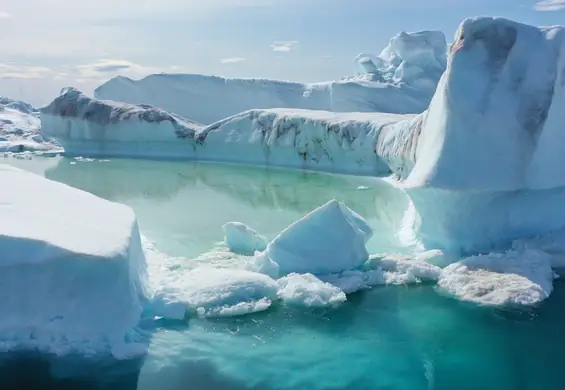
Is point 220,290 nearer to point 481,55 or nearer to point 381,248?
point 381,248

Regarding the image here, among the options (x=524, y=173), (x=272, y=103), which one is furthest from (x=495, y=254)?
(x=272, y=103)

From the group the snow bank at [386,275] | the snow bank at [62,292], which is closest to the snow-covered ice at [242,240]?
the snow bank at [386,275]

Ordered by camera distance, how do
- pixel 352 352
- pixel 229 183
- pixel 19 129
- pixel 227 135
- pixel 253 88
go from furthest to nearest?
pixel 19 129 < pixel 253 88 < pixel 227 135 < pixel 229 183 < pixel 352 352

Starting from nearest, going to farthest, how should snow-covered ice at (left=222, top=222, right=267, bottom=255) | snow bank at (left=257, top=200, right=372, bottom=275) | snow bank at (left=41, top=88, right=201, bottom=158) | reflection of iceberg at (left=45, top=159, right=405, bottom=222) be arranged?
snow bank at (left=257, top=200, right=372, bottom=275) → snow-covered ice at (left=222, top=222, right=267, bottom=255) → reflection of iceberg at (left=45, top=159, right=405, bottom=222) → snow bank at (left=41, top=88, right=201, bottom=158)

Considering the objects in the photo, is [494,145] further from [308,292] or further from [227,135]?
[227,135]

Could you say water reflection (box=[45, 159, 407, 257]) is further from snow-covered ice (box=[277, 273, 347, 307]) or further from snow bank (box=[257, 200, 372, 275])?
snow-covered ice (box=[277, 273, 347, 307])

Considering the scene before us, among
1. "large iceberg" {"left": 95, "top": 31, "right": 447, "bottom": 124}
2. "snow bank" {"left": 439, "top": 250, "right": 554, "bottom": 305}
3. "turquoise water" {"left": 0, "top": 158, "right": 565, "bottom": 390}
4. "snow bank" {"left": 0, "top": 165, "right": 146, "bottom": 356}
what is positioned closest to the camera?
"turquoise water" {"left": 0, "top": 158, "right": 565, "bottom": 390}

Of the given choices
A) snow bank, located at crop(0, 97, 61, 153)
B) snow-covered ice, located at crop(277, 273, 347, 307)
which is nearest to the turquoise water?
snow-covered ice, located at crop(277, 273, 347, 307)

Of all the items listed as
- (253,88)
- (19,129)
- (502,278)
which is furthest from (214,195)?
(19,129)
